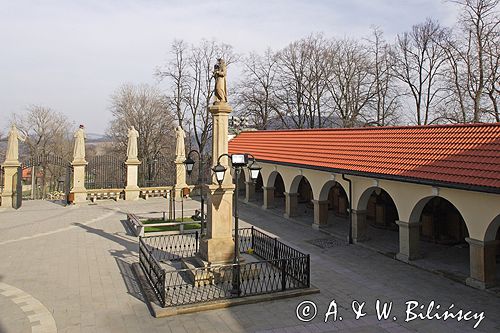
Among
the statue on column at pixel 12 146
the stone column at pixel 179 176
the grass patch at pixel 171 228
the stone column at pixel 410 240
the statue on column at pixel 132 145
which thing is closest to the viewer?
the stone column at pixel 410 240

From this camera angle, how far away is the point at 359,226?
602 inches

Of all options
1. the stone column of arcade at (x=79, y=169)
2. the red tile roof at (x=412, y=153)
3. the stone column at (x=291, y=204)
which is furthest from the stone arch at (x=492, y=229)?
the stone column of arcade at (x=79, y=169)

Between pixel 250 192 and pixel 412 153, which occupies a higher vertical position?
pixel 412 153

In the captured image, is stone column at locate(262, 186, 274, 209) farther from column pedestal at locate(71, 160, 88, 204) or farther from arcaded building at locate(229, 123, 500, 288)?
column pedestal at locate(71, 160, 88, 204)

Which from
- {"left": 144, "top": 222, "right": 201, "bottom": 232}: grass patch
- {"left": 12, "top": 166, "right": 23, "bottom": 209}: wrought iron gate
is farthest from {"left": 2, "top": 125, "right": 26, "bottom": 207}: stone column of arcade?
{"left": 144, "top": 222, "right": 201, "bottom": 232}: grass patch

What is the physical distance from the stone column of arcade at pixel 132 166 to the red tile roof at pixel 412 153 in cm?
1015

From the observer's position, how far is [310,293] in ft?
32.5

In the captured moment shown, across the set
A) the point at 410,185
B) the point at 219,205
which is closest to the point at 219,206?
the point at 219,205

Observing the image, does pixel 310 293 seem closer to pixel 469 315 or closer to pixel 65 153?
pixel 469 315

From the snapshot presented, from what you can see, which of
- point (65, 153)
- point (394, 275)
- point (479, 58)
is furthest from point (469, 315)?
point (65, 153)

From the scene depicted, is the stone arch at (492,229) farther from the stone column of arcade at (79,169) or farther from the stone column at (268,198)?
the stone column of arcade at (79,169)

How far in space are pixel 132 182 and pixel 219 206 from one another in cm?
1771

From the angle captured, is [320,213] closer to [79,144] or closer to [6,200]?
[79,144]

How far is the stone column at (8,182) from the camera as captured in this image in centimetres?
2362
